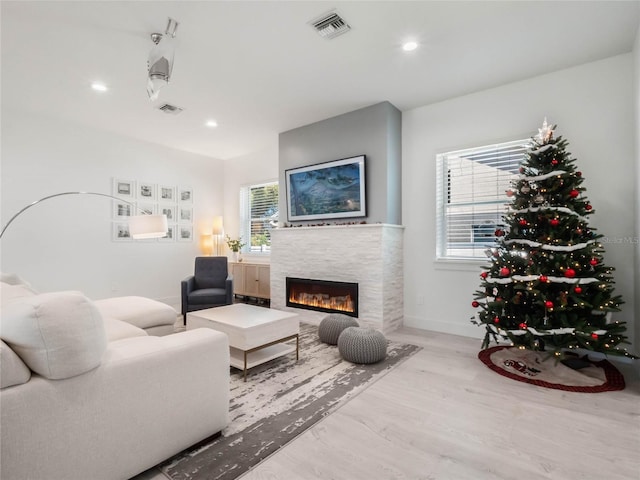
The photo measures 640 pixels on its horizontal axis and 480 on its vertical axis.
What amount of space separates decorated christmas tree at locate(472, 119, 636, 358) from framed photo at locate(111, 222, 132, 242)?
512 centimetres

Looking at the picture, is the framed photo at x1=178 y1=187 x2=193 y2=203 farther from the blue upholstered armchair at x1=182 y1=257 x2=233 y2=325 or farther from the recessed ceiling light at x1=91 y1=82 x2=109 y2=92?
the recessed ceiling light at x1=91 y1=82 x2=109 y2=92

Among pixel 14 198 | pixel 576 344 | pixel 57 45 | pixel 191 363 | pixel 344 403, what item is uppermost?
pixel 57 45

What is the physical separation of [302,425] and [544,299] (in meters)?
2.05

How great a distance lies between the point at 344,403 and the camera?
7.24 ft

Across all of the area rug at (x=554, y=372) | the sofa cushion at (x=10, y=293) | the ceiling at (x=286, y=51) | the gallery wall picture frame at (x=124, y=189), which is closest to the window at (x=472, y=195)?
the ceiling at (x=286, y=51)

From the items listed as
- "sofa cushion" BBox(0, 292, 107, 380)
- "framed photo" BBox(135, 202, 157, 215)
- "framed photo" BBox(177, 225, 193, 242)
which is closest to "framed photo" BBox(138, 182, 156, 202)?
"framed photo" BBox(135, 202, 157, 215)

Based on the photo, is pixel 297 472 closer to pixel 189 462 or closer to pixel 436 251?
pixel 189 462

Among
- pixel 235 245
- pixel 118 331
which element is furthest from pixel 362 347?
pixel 235 245

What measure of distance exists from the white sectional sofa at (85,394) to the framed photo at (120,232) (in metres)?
4.19

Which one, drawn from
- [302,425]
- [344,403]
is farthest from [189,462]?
[344,403]

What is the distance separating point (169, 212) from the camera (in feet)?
19.1

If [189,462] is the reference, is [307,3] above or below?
above

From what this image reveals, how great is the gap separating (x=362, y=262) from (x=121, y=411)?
9.93ft

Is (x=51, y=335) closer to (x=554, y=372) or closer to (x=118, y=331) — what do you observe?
(x=118, y=331)
